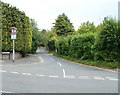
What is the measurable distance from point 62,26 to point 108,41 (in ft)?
167

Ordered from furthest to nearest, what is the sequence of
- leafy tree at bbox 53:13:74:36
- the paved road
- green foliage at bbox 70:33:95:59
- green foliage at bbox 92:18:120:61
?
leafy tree at bbox 53:13:74:36, green foliage at bbox 70:33:95:59, green foliage at bbox 92:18:120:61, the paved road

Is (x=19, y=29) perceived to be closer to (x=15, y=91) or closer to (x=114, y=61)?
(x=114, y=61)

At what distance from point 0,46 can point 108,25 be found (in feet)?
47.6

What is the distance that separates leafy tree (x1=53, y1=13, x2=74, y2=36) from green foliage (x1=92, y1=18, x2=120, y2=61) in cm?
4815

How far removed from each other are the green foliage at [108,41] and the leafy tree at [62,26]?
4815 centimetres

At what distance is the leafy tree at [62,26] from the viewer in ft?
211

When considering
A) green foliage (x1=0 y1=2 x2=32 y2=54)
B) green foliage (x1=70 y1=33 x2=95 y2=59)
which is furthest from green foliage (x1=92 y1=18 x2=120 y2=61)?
green foliage (x1=0 y1=2 x2=32 y2=54)

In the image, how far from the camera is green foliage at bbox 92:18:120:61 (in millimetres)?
14359

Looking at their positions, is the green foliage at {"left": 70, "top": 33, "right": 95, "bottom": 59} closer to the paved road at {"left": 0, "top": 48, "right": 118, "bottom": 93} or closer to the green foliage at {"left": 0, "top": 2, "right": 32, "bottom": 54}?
the paved road at {"left": 0, "top": 48, "right": 118, "bottom": 93}

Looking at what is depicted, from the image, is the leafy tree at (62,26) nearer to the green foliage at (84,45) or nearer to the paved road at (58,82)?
the green foliage at (84,45)

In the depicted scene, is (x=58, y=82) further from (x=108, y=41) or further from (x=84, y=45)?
(x=84, y=45)

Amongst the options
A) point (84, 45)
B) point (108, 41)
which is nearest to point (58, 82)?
point (108, 41)

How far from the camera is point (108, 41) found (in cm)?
1467

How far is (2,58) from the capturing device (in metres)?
23.0
